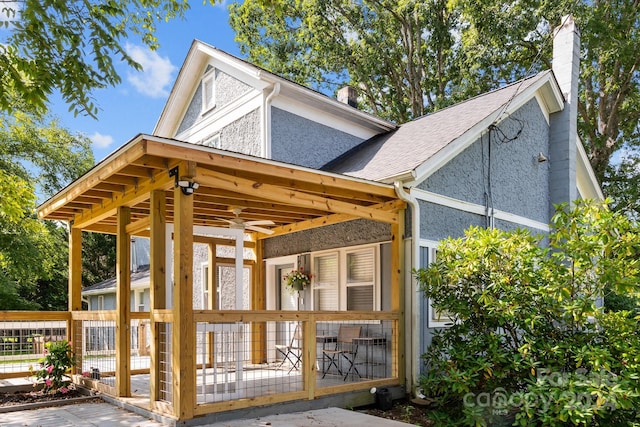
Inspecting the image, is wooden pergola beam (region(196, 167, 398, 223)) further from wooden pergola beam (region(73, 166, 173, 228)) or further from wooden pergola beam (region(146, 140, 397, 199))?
wooden pergola beam (region(73, 166, 173, 228))

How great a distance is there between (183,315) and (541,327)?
14.4ft

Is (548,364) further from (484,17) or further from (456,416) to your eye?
(484,17)

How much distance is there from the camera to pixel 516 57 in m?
18.4

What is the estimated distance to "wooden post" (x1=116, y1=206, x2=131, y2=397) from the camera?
22.1 ft

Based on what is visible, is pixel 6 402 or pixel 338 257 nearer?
pixel 6 402

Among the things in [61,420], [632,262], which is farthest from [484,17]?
[61,420]

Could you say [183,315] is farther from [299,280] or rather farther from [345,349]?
[299,280]

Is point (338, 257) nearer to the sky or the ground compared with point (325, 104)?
nearer to the ground

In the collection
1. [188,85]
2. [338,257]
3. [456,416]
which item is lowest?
[456,416]

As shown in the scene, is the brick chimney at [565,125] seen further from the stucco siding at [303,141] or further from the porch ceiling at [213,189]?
the porch ceiling at [213,189]

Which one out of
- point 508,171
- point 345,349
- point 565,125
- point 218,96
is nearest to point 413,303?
point 345,349

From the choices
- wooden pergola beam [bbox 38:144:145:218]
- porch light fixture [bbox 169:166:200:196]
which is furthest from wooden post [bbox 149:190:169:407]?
porch light fixture [bbox 169:166:200:196]

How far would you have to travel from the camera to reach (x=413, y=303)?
7605 mm

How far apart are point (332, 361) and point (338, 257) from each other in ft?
6.26
